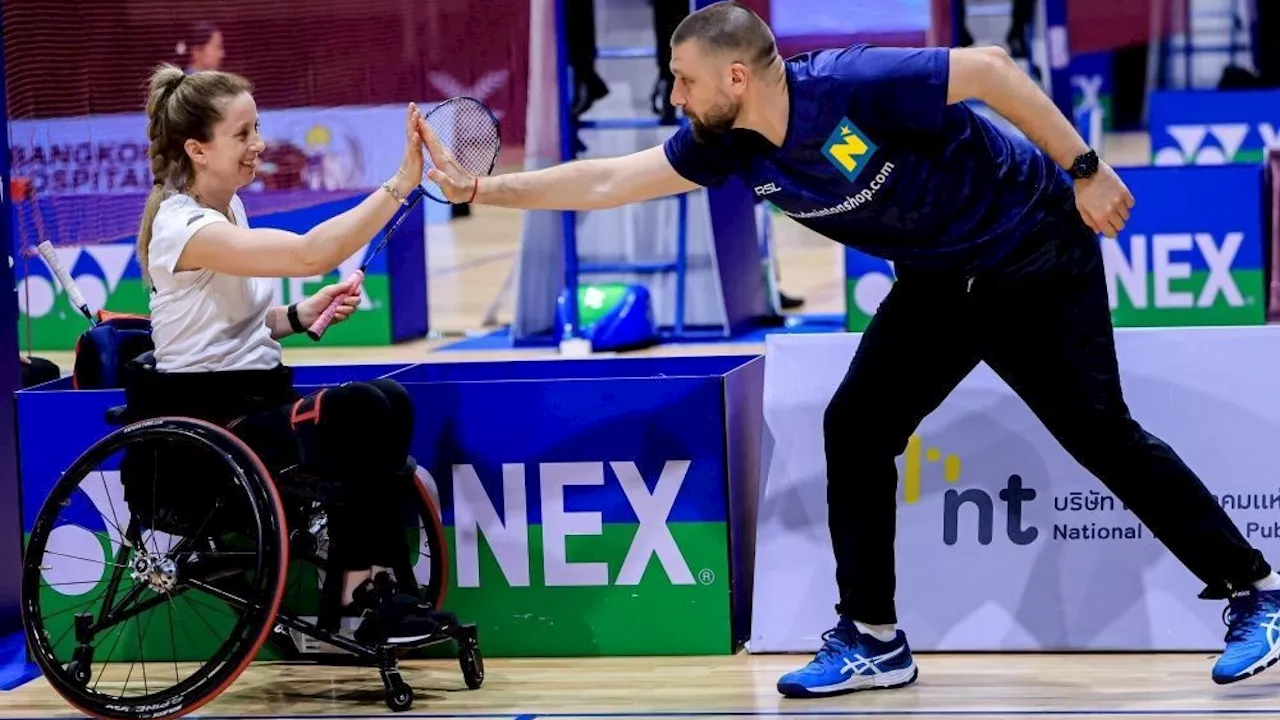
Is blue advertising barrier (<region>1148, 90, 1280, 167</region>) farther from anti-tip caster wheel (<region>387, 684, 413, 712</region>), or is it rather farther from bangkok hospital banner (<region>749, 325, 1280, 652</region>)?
anti-tip caster wheel (<region>387, 684, 413, 712</region>)

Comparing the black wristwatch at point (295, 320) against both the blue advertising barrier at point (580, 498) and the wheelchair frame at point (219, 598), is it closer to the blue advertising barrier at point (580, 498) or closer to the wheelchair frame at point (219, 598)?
the blue advertising barrier at point (580, 498)

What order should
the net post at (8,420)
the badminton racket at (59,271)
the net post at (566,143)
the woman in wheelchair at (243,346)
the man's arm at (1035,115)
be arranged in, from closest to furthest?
the man's arm at (1035,115) < the woman in wheelchair at (243,346) < the badminton racket at (59,271) < the net post at (8,420) < the net post at (566,143)

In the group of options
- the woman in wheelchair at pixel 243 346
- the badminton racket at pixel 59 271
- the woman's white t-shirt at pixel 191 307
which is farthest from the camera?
the badminton racket at pixel 59 271

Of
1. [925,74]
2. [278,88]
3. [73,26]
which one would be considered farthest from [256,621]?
[278,88]

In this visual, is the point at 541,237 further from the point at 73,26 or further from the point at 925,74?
the point at 925,74

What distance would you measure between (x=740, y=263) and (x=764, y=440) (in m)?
5.89

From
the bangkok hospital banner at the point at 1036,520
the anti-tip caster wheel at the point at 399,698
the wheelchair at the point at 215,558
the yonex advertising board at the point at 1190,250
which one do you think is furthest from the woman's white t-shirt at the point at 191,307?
the yonex advertising board at the point at 1190,250

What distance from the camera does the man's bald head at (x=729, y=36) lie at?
3980mm

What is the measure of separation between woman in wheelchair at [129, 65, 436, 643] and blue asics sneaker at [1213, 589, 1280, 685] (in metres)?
1.63

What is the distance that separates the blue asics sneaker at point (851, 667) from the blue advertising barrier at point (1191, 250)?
507 cm

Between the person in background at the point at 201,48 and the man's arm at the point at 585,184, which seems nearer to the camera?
the man's arm at the point at 585,184

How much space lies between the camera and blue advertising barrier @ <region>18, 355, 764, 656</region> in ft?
15.0

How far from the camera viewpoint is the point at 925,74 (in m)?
3.86

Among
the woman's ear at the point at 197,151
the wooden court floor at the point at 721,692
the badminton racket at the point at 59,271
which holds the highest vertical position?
the woman's ear at the point at 197,151
